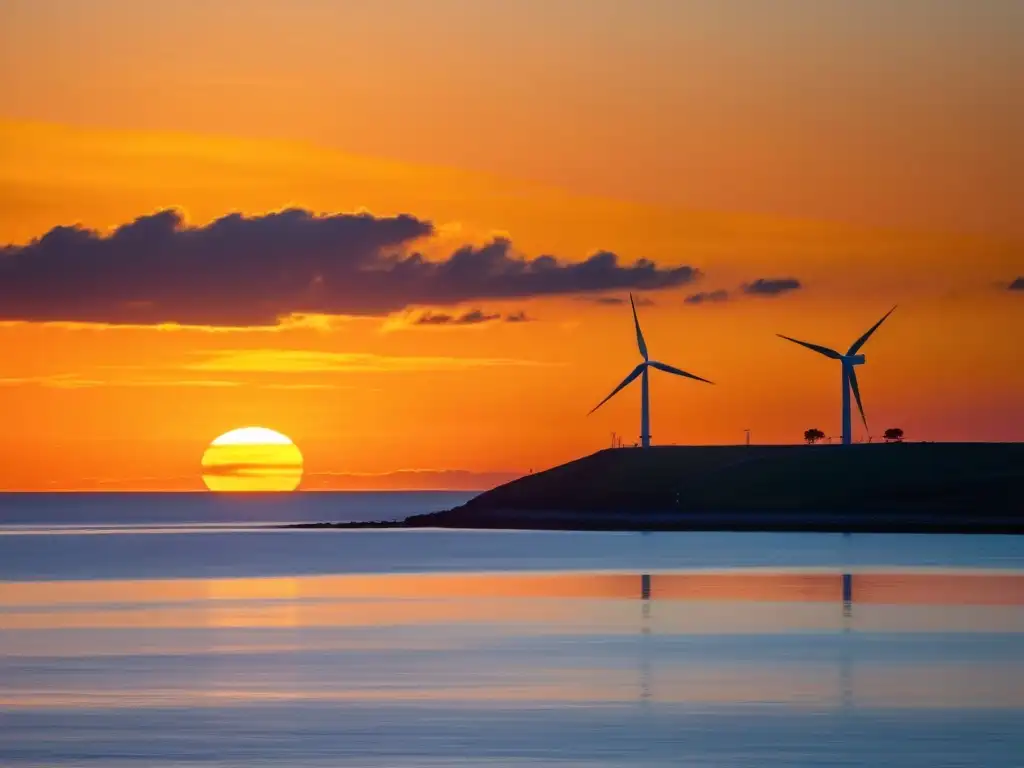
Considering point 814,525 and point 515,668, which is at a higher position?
point 814,525

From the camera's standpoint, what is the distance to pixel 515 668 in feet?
168

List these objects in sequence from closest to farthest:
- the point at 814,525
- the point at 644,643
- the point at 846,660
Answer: the point at 846,660
the point at 644,643
the point at 814,525

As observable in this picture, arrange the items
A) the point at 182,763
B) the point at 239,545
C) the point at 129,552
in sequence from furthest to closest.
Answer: the point at 239,545 < the point at 129,552 < the point at 182,763

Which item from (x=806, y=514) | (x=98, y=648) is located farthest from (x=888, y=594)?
(x=806, y=514)

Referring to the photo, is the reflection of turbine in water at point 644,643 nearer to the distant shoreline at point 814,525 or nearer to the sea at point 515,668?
the sea at point 515,668

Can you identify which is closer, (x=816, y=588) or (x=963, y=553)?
(x=816, y=588)

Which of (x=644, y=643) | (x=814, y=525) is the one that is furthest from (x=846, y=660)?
(x=814, y=525)

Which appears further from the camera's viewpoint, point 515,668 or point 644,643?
point 644,643

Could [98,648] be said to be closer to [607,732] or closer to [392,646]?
[392,646]

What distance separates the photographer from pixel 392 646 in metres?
58.3

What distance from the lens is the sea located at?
37156mm

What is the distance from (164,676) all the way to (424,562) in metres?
72.0

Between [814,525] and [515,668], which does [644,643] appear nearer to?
[515,668]

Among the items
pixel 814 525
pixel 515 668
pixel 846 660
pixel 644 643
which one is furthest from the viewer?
pixel 814 525
